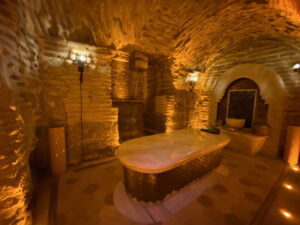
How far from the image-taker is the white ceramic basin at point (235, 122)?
14.6ft

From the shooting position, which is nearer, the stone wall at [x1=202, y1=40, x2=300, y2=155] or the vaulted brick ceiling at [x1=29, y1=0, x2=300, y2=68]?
the vaulted brick ceiling at [x1=29, y1=0, x2=300, y2=68]

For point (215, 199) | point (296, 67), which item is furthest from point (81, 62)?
point (296, 67)

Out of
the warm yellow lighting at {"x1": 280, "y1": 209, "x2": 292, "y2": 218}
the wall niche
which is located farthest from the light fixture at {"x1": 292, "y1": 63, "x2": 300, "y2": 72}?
the warm yellow lighting at {"x1": 280, "y1": 209, "x2": 292, "y2": 218}

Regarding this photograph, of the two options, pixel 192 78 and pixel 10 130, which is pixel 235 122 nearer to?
pixel 192 78

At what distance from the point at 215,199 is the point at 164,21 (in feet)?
13.3

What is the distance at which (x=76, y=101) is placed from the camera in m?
3.10

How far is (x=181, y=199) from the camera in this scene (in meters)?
2.08

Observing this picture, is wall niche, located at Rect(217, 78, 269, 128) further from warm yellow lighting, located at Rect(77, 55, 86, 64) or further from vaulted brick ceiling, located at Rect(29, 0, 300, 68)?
warm yellow lighting, located at Rect(77, 55, 86, 64)

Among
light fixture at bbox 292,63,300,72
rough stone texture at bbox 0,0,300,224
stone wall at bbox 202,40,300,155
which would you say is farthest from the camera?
stone wall at bbox 202,40,300,155

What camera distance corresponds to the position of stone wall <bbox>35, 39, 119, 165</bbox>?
110 inches

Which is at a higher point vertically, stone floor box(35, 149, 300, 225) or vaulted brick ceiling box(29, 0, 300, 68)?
vaulted brick ceiling box(29, 0, 300, 68)

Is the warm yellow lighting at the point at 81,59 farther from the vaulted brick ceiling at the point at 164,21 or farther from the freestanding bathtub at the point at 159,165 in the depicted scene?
the freestanding bathtub at the point at 159,165

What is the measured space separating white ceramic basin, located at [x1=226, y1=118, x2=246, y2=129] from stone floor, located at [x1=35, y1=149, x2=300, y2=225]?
167cm

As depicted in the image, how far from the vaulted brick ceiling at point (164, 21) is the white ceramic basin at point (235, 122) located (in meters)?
2.59
